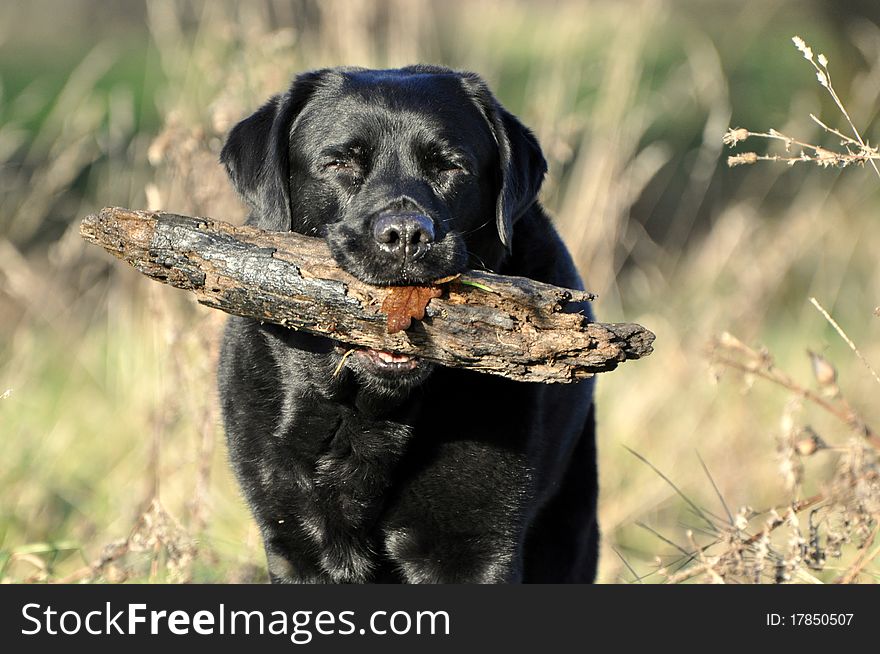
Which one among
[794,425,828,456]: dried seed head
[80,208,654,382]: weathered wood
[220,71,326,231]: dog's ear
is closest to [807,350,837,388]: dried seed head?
[794,425,828,456]: dried seed head

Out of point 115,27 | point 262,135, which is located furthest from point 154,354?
point 115,27

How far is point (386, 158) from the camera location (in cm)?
335

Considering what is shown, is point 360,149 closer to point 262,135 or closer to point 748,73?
point 262,135

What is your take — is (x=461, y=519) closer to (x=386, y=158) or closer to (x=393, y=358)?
(x=393, y=358)

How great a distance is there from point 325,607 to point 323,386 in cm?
60

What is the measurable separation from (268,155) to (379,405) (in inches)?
30.9

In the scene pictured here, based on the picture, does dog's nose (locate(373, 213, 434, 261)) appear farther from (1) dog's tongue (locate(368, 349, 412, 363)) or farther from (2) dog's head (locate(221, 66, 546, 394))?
(1) dog's tongue (locate(368, 349, 412, 363))

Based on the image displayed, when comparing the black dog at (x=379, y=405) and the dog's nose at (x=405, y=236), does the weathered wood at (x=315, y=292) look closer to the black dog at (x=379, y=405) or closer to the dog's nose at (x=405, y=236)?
the dog's nose at (x=405, y=236)

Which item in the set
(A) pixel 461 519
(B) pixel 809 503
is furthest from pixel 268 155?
(B) pixel 809 503

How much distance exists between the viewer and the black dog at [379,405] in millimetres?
3363

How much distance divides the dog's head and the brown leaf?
0.86 ft

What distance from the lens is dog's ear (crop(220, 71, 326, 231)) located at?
3.42 meters

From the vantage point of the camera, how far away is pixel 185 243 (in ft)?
9.38

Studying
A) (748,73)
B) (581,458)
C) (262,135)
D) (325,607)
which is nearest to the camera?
(325,607)
